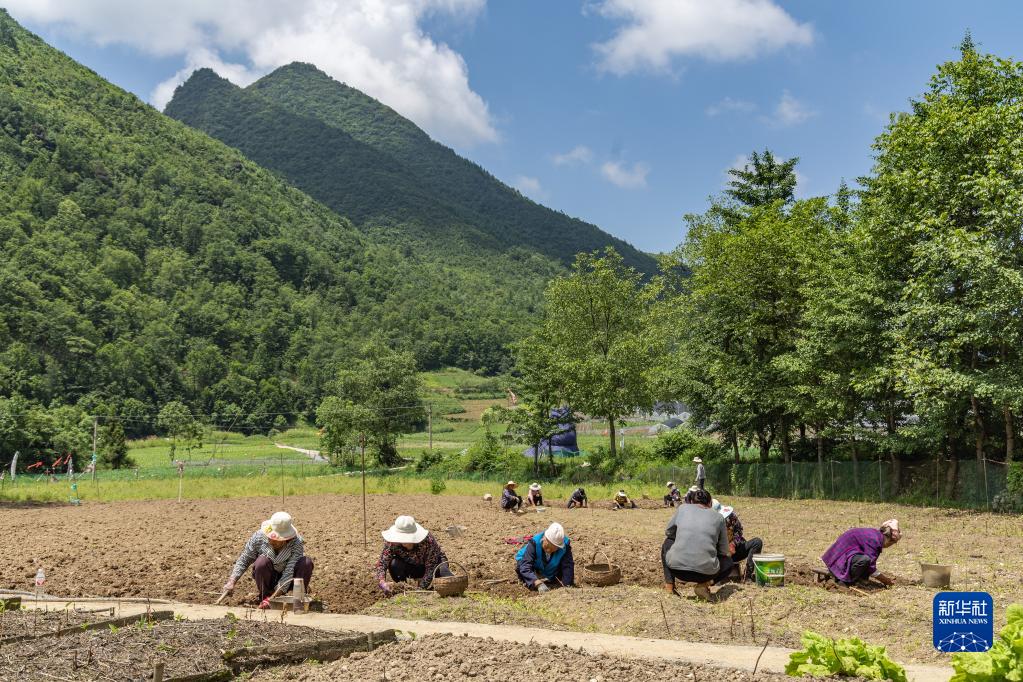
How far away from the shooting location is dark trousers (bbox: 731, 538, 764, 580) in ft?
40.8

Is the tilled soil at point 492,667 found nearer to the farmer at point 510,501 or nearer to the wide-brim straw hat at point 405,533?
the wide-brim straw hat at point 405,533

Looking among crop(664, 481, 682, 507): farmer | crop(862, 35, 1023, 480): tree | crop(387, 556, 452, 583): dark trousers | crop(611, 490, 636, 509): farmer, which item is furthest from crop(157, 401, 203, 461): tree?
crop(387, 556, 452, 583): dark trousers

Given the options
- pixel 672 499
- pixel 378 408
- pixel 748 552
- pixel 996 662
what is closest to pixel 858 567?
pixel 748 552

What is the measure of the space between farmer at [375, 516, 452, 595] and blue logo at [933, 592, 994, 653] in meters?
7.50

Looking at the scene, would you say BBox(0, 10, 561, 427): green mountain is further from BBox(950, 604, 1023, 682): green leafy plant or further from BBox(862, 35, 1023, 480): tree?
BBox(950, 604, 1023, 682): green leafy plant

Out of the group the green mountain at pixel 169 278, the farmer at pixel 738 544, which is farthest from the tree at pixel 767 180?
the green mountain at pixel 169 278

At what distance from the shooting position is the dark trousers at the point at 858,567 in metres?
11.7

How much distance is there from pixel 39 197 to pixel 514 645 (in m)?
142

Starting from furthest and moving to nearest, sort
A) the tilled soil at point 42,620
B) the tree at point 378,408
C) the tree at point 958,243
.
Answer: the tree at point 378,408, the tree at point 958,243, the tilled soil at point 42,620

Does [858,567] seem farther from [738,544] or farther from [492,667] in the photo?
[492,667]

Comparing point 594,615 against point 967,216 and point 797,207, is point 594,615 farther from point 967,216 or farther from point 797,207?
point 797,207

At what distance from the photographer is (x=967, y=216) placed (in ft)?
89.8

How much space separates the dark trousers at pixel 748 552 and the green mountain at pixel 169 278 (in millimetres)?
93500

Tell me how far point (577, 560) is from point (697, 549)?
157 inches
